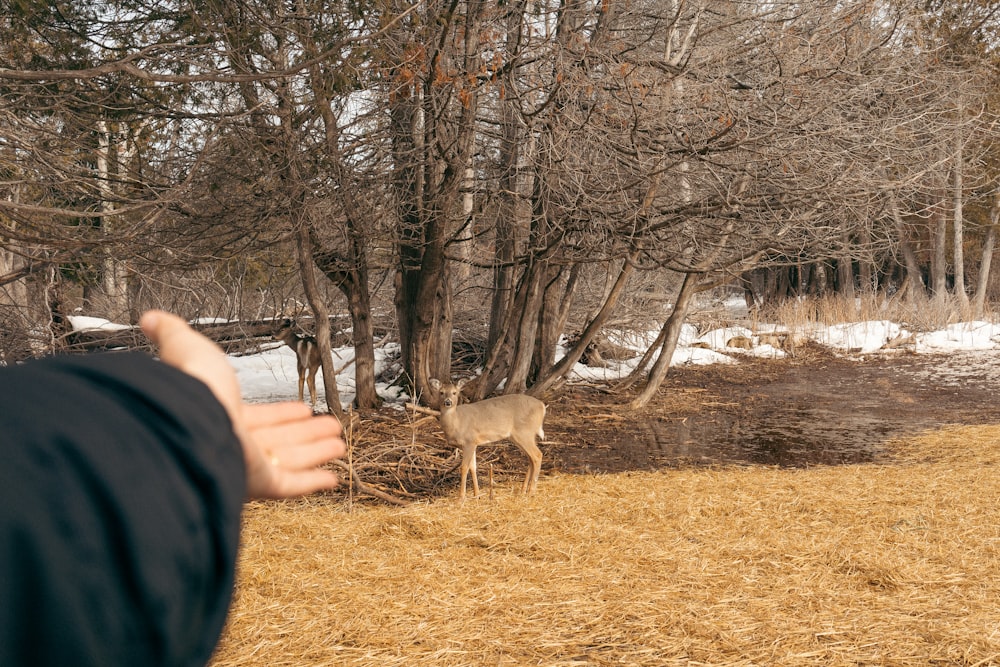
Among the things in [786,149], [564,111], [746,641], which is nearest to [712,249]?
[786,149]

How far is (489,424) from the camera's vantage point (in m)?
7.88

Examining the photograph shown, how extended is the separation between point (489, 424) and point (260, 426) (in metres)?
7.01

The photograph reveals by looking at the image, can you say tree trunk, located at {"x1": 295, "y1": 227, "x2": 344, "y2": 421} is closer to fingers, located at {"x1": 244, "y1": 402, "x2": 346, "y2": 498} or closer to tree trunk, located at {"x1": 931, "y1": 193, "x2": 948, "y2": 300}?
fingers, located at {"x1": 244, "y1": 402, "x2": 346, "y2": 498}

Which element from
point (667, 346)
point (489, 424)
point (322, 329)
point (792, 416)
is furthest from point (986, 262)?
point (489, 424)

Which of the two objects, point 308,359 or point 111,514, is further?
point 308,359

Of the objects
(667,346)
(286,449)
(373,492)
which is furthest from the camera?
(667,346)

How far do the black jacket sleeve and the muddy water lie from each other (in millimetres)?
8636

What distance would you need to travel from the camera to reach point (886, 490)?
7480 mm

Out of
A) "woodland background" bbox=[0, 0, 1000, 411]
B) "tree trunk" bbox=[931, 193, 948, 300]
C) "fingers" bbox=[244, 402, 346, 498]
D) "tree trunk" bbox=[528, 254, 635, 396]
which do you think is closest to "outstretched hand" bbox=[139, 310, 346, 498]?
"fingers" bbox=[244, 402, 346, 498]

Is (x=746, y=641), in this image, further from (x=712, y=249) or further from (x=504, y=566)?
(x=712, y=249)

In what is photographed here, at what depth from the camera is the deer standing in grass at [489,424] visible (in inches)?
303

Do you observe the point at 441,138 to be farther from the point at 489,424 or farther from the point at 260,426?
the point at 260,426

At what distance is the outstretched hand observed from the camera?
30.1 inches

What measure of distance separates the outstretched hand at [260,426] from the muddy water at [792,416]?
832 centimetres
